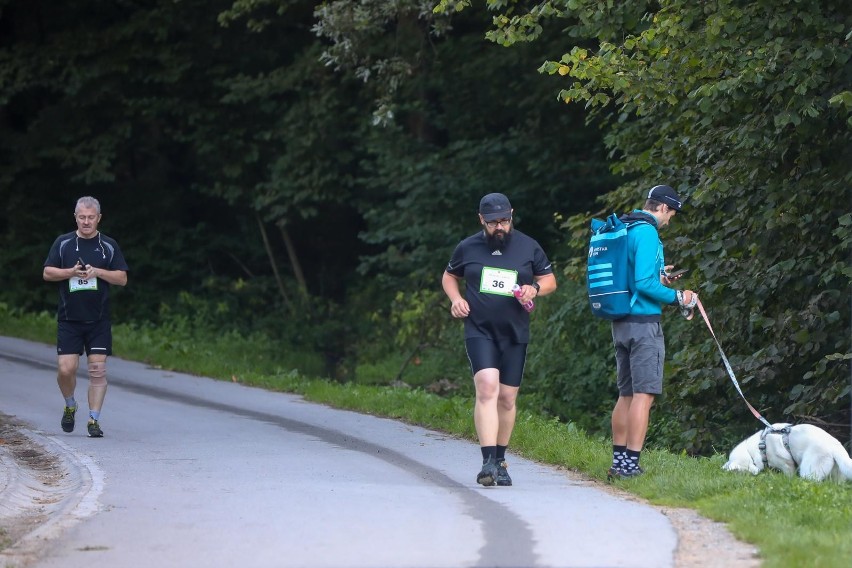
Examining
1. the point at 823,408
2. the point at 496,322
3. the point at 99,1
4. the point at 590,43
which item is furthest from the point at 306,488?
the point at 99,1

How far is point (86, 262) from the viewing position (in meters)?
12.2

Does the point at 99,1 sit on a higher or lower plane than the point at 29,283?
higher

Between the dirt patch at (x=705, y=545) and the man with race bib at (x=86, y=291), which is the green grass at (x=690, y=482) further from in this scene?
the man with race bib at (x=86, y=291)

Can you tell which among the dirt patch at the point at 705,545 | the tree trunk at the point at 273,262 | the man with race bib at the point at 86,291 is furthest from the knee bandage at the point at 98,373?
the tree trunk at the point at 273,262

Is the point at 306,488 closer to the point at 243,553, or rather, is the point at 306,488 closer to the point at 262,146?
the point at 243,553

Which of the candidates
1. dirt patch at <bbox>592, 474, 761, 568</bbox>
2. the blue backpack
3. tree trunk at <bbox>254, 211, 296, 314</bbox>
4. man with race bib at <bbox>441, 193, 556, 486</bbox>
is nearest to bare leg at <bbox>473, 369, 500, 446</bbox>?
man with race bib at <bbox>441, 193, 556, 486</bbox>

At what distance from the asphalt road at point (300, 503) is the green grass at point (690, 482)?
0.29 metres

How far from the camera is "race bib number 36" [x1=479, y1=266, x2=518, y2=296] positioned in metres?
9.20

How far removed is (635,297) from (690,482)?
127 centimetres

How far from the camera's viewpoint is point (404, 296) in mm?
26266

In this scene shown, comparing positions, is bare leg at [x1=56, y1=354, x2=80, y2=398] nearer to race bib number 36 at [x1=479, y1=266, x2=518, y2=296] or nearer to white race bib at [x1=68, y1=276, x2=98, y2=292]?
white race bib at [x1=68, y1=276, x2=98, y2=292]

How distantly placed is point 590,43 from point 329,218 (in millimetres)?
12615

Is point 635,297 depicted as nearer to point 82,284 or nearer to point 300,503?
point 300,503

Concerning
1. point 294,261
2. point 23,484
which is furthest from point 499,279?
point 294,261
